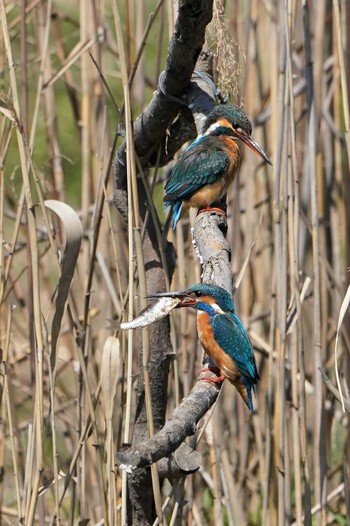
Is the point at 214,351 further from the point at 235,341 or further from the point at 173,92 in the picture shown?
the point at 173,92

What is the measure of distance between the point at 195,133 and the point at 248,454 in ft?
4.45

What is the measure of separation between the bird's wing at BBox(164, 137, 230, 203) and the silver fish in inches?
35.1

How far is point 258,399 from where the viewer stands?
2924 mm

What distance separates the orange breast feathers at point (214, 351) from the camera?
1.81 metres

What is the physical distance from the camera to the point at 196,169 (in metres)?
2.48

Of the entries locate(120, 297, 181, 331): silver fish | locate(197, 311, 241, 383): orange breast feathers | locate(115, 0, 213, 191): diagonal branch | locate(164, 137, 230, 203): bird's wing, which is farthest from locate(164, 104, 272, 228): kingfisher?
locate(120, 297, 181, 331): silver fish

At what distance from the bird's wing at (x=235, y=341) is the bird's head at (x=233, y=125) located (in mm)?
431

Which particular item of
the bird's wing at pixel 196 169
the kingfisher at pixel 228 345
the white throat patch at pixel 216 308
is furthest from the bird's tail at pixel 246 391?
the bird's wing at pixel 196 169

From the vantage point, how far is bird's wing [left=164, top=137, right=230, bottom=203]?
241cm

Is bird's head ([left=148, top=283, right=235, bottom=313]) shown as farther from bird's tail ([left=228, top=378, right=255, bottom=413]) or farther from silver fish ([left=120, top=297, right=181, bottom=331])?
bird's tail ([left=228, top=378, right=255, bottom=413])

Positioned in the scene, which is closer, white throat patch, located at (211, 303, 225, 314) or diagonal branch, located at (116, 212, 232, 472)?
diagonal branch, located at (116, 212, 232, 472)

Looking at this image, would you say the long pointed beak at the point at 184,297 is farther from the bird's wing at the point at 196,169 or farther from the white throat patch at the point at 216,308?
the bird's wing at the point at 196,169

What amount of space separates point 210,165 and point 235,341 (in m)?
0.76

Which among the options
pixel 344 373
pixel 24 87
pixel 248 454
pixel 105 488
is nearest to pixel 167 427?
pixel 105 488
